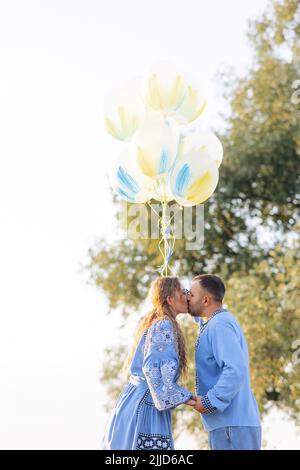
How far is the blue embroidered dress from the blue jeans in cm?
26

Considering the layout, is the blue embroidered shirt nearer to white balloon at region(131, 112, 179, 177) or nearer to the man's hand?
the man's hand

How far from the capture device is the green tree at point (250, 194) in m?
12.6

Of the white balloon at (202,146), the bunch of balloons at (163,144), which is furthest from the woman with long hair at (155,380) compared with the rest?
the white balloon at (202,146)

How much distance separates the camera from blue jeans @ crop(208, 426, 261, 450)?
4578 mm

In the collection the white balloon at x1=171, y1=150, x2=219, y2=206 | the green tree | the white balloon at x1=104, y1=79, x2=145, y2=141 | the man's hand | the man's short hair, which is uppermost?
the green tree

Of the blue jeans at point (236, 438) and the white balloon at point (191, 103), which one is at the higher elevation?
the white balloon at point (191, 103)

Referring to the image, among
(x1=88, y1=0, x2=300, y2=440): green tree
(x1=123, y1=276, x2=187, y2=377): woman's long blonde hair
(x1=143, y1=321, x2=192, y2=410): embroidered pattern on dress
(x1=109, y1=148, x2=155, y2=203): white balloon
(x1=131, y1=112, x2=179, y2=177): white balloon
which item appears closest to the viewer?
(x1=143, y1=321, x2=192, y2=410): embroidered pattern on dress

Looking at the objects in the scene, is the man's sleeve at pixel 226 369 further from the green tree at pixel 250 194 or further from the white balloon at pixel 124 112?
the green tree at pixel 250 194

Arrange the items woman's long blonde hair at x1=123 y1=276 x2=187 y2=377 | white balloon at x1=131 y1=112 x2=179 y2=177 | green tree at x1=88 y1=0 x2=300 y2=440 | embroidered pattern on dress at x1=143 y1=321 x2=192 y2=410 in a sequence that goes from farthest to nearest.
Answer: green tree at x1=88 y1=0 x2=300 y2=440 → white balloon at x1=131 y1=112 x2=179 y2=177 → woman's long blonde hair at x1=123 y1=276 x2=187 y2=377 → embroidered pattern on dress at x1=143 y1=321 x2=192 y2=410

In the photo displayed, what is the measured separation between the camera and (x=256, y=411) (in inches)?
185

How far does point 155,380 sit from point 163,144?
1.59 metres

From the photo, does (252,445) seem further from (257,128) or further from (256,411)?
(257,128)

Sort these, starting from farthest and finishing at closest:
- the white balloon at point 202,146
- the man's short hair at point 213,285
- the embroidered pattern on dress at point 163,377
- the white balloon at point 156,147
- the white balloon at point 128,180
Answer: the white balloon at point 128,180 < the white balloon at point 202,146 < the white balloon at point 156,147 < the man's short hair at point 213,285 < the embroidered pattern on dress at point 163,377

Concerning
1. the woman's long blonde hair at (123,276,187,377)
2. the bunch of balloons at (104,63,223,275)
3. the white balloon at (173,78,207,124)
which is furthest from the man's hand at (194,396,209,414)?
the white balloon at (173,78,207,124)
